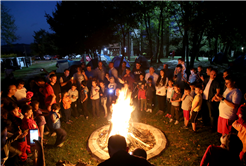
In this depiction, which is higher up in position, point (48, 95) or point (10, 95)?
point (10, 95)

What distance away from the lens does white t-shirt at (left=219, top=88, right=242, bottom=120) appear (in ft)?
14.4

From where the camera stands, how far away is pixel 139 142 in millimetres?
5168

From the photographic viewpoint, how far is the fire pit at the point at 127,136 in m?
4.76

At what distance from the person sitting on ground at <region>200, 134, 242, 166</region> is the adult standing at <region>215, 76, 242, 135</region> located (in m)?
2.34

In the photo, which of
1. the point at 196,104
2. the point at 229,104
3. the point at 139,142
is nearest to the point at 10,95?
the point at 139,142

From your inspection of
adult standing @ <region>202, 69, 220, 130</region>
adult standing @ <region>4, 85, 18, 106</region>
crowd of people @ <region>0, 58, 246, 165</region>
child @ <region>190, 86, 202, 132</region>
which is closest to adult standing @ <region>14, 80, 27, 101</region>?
crowd of people @ <region>0, 58, 246, 165</region>

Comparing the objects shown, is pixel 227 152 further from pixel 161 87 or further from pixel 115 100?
pixel 115 100

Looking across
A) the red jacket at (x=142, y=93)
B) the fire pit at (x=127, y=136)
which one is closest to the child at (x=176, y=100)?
the fire pit at (x=127, y=136)

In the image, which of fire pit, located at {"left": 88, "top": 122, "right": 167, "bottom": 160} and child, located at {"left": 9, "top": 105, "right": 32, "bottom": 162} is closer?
child, located at {"left": 9, "top": 105, "right": 32, "bottom": 162}

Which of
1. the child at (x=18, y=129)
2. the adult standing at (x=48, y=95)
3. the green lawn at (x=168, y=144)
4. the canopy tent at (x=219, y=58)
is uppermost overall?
the canopy tent at (x=219, y=58)

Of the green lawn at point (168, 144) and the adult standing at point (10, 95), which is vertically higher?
the adult standing at point (10, 95)

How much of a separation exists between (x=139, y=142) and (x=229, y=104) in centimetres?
317

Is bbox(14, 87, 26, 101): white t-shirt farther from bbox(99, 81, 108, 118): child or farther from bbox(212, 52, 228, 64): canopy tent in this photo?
bbox(212, 52, 228, 64): canopy tent

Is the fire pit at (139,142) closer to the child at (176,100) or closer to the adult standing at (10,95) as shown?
the child at (176,100)
